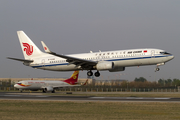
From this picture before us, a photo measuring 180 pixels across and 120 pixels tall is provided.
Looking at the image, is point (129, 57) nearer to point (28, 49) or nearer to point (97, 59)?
point (97, 59)

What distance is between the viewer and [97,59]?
46750mm

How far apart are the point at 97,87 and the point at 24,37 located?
34.2 m

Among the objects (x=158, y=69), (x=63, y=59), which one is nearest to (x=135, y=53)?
(x=158, y=69)

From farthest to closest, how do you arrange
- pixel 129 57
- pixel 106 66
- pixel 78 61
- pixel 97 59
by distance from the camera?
pixel 97 59 < pixel 78 61 < pixel 106 66 < pixel 129 57

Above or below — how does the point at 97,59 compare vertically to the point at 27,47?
below

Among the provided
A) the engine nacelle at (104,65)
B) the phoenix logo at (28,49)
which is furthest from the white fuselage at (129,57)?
the phoenix logo at (28,49)

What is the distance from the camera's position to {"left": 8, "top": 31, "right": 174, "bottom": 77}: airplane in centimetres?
4334

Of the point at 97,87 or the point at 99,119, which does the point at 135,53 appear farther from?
the point at 97,87

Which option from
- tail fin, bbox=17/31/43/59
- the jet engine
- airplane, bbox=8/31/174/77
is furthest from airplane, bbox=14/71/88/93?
the jet engine

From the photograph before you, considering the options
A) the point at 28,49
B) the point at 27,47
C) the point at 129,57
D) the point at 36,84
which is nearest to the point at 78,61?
the point at 129,57

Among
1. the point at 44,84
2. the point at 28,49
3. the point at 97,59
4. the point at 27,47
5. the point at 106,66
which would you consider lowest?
the point at 44,84

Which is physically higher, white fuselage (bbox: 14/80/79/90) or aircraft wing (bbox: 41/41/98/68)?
aircraft wing (bbox: 41/41/98/68)

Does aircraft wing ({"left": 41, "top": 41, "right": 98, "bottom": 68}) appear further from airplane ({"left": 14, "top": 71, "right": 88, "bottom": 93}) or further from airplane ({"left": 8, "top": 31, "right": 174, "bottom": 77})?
airplane ({"left": 14, "top": 71, "right": 88, "bottom": 93})

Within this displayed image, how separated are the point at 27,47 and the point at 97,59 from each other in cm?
1662
